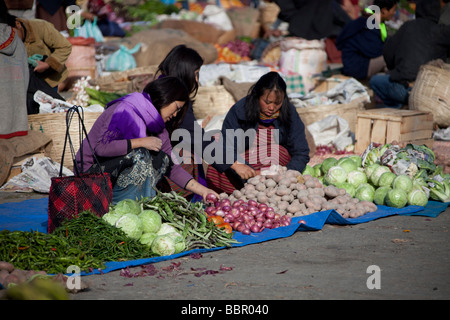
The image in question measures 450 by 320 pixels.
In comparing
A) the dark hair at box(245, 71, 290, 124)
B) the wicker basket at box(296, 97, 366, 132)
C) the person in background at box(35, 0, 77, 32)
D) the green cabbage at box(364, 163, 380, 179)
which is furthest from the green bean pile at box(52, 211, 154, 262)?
the person in background at box(35, 0, 77, 32)

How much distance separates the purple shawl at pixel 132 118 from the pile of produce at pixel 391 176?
1.84 meters

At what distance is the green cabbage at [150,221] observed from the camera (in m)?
3.73

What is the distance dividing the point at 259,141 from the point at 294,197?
0.78 meters

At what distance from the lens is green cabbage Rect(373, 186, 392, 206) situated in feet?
16.1

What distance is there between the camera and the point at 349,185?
5039 mm

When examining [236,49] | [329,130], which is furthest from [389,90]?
[236,49]

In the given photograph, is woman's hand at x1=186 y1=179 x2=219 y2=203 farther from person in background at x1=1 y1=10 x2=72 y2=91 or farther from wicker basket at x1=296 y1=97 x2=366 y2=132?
wicker basket at x1=296 y1=97 x2=366 y2=132

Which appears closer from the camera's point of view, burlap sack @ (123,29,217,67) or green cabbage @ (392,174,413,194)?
green cabbage @ (392,174,413,194)

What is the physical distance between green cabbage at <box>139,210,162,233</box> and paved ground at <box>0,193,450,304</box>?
1.05 ft

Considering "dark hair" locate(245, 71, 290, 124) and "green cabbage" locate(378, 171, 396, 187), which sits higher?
"dark hair" locate(245, 71, 290, 124)

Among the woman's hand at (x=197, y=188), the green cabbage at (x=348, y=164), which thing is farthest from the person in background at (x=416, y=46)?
the woman's hand at (x=197, y=188)

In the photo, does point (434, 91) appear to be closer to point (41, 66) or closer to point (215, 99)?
point (215, 99)

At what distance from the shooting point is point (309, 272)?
3.28 meters
